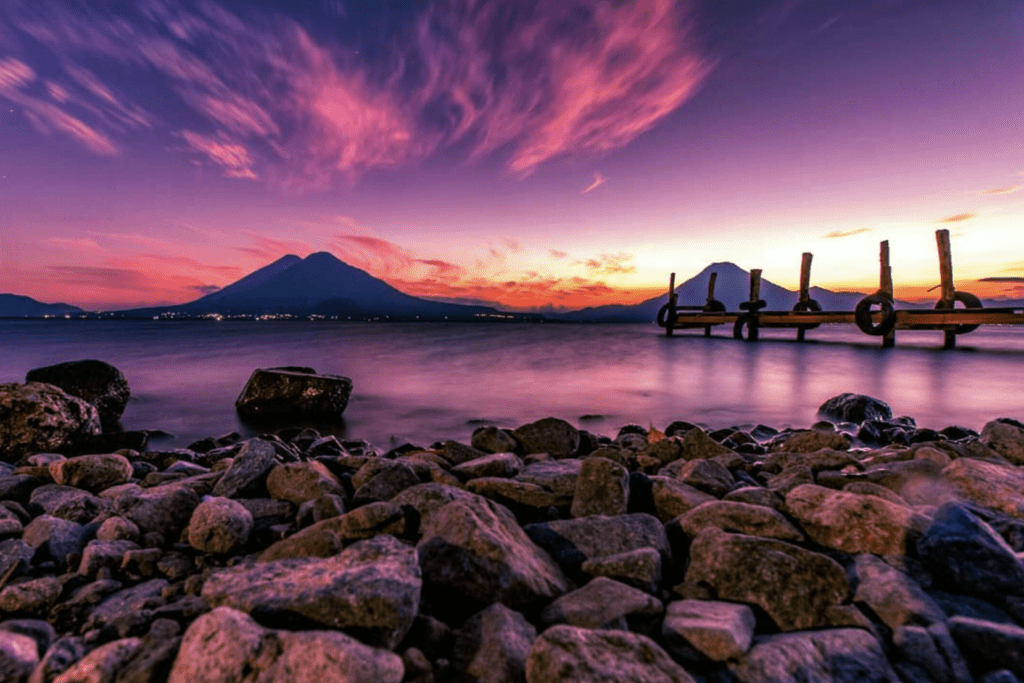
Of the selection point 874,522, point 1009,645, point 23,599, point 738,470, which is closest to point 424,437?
point 738,470

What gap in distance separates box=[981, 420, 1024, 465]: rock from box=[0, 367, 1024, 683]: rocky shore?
2.17 metres

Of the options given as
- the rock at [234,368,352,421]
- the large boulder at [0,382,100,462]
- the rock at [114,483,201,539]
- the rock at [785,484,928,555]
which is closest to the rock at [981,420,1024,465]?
the rock at [785,484,928,555]

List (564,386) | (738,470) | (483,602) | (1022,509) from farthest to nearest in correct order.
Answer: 1. (564,386)
2. (738,470)
3. (1022,509)
4. (483,602)

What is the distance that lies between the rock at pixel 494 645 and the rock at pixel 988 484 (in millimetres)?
3457

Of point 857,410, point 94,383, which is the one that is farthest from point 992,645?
point 94,383

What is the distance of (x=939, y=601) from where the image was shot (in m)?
2.16

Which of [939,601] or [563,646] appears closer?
[563,646]

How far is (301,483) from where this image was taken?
3.28 metres

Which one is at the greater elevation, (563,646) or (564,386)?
(563,646)

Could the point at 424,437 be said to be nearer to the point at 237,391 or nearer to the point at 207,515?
the point at 207,515

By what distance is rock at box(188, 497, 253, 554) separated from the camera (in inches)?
101

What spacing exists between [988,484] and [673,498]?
2.28 m

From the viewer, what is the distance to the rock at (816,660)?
166 centimetres

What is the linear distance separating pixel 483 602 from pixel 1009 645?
77.5 inches
